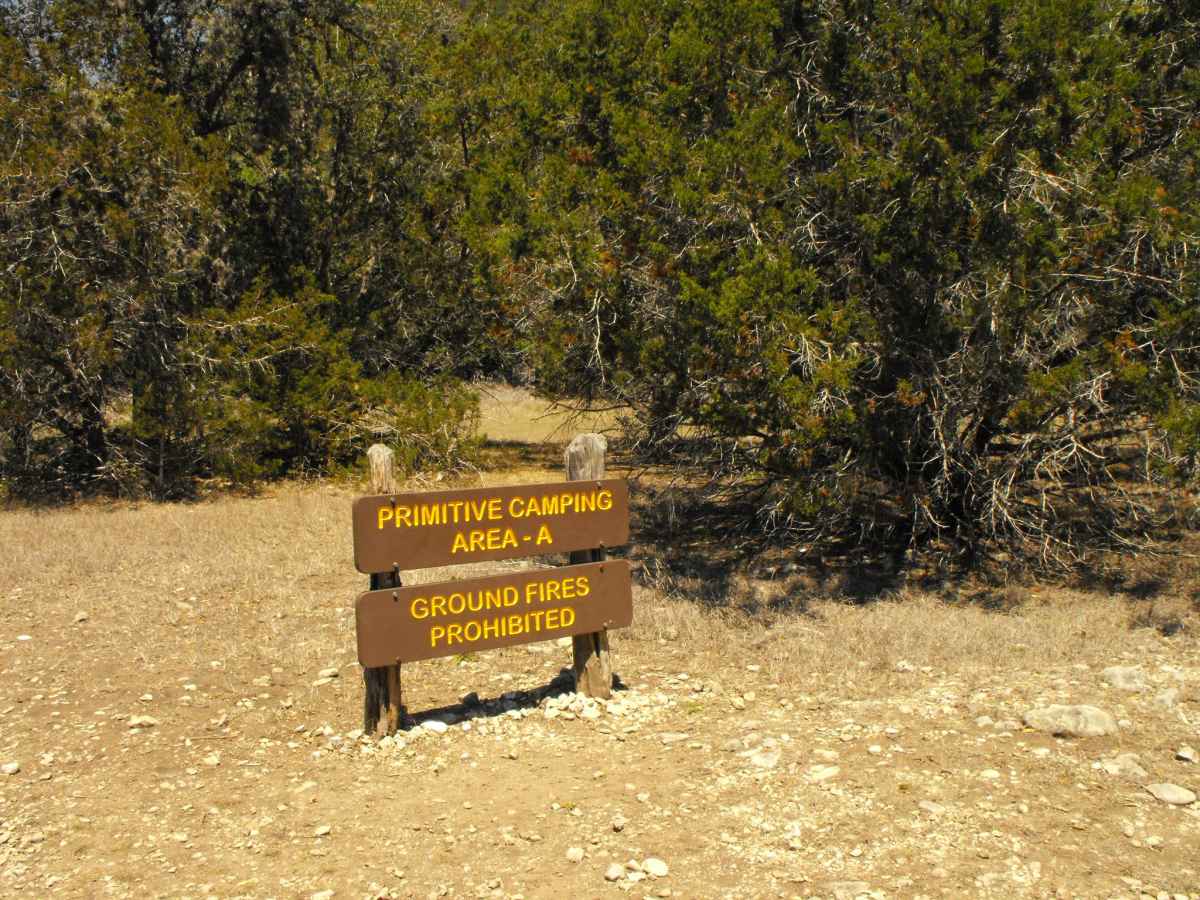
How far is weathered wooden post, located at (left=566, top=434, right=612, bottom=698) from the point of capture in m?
6.61

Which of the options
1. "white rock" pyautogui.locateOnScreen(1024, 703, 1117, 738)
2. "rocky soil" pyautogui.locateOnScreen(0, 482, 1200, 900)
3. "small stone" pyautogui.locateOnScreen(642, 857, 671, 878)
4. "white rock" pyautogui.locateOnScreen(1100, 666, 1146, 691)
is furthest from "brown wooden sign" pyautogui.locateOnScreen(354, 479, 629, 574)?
"white rock" pyautogui.locateOnScreen(1100, 666, 1146, 691)

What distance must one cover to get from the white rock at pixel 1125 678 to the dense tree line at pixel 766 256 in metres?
2.48

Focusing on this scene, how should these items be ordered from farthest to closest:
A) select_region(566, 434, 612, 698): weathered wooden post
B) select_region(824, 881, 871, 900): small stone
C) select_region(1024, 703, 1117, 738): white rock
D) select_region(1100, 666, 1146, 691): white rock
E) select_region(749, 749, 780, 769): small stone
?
select_region(566, 434, 612, 698): weathered wooden post → select_region(1100, 666, 1146, 691): white rock → select_region(1024, 703, 1117, 738): white rock → select_region(749, 749, 780, 769): small stone → select_region(824, 881, 871, 900): small stone

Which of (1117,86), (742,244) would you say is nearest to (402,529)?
(742,244)

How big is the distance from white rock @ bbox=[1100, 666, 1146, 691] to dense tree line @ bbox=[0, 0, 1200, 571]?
8.15ft

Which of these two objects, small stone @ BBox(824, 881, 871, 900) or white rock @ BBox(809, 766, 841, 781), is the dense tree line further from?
small stone @ BBox(824, 881, 871, 900)

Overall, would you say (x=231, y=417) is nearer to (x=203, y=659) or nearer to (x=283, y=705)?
(x=203, y=659)

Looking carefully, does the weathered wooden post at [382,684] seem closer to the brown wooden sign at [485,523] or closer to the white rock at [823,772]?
the brown wooden sign at [485,523]

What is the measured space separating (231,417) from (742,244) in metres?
8.62

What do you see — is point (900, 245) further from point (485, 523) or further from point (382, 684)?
point (382, 684)

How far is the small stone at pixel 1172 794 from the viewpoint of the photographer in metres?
5.02

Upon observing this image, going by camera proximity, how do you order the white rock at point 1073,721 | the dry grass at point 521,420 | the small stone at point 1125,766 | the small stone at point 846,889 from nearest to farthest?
1. the small stone at point 846,889
2. the small stone at point 1125,766
3. the white rock at point 1073,721
4. the dry grass at point 521,420

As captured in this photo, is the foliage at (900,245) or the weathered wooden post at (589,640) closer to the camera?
the weathered wooden post at (589,640)

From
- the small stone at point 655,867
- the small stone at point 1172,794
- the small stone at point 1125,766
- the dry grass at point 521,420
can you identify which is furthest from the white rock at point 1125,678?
the dry grass at point 521,420
